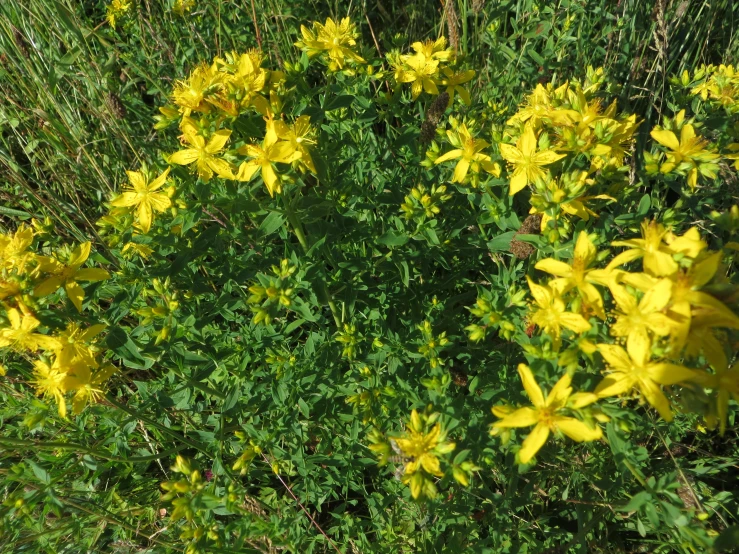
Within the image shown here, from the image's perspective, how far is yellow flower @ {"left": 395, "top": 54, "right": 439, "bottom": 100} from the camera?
2311 mm

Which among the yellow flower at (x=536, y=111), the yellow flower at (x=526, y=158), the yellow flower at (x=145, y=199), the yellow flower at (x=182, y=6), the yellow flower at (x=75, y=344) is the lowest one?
the yellow flower at (x=75, y=344)

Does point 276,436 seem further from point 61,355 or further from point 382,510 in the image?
point 61,355

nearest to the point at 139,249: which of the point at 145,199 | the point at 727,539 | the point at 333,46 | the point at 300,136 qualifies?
the point at 145,199

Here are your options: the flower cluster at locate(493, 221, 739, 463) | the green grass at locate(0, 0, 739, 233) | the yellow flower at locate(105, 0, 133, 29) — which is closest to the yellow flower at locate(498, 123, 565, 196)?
the flower cluster at locate(493, 221, 739, 463)

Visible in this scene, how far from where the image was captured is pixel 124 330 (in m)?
1.98

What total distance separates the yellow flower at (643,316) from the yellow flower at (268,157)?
1112mm

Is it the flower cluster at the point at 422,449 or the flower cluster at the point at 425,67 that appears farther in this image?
the flower cluster at the point at 425,67

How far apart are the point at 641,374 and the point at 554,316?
0.30 metres

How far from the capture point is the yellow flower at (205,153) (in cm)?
183

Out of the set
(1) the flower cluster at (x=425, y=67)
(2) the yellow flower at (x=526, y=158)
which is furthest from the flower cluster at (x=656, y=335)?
(1) the flower cluster at (x=425, y=67)

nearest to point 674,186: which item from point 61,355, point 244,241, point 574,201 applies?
point 574,201

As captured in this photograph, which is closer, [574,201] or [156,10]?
[574,201]

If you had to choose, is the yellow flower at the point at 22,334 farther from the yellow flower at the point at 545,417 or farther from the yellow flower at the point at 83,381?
the yellow flower at the point at 545,417

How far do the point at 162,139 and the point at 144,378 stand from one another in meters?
1.55
